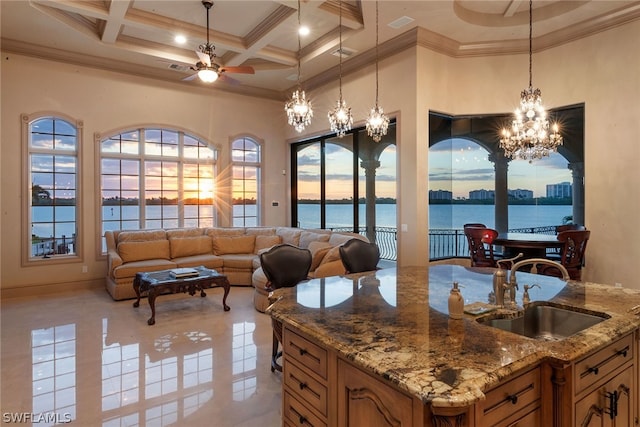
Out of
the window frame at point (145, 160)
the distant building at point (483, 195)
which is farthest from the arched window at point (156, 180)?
the distant building at point (483, 195)

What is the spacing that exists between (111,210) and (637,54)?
337 inches

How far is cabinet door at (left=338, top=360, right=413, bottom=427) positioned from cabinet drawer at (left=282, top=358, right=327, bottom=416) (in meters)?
0.13

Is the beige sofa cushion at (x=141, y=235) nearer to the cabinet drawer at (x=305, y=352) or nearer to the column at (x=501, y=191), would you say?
the cabinet drawer at (x=305, y=352)

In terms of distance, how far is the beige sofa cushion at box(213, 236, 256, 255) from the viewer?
7.21 m

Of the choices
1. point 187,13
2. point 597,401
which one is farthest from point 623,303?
point 187,13

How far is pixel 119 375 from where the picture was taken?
129 inches

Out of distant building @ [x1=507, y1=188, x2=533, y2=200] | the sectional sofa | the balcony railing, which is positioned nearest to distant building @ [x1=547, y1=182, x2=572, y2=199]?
distant building @ [x1=507, y1=188, x2=533, y2=200]

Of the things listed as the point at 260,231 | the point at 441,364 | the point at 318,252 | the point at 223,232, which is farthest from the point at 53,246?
the point at 441,364

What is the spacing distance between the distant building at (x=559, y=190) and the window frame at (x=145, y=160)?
6.43 meters

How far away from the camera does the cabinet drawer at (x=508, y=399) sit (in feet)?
4.21

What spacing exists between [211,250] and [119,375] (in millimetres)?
4008

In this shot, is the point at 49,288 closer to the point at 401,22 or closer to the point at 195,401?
the point at 195,401

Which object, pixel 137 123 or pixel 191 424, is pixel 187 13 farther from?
pixel 191 424

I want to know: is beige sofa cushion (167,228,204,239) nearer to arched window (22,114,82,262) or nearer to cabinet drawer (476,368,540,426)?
arched window (22,114,82,262)
